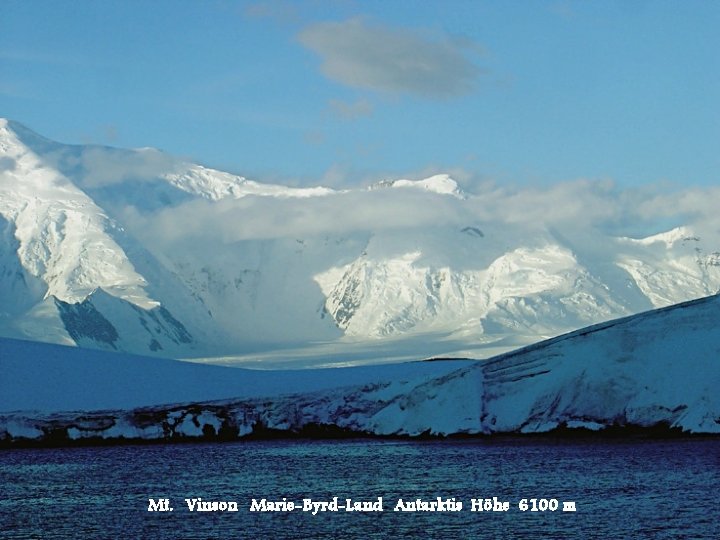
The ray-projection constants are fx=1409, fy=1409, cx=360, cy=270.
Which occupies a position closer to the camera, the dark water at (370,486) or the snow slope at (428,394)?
the dark water at (370,486)

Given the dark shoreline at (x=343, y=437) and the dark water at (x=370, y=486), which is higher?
the dark shoreline at (x=343, y=437)

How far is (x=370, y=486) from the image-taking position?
6072 centimetres

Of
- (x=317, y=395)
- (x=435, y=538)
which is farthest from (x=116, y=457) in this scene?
(x=435, y=538)

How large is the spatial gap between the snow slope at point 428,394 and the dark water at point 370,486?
7.08 feet

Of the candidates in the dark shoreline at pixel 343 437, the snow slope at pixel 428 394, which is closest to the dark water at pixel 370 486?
the dark shoreline at pixel 343 437

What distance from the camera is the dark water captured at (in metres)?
49.2

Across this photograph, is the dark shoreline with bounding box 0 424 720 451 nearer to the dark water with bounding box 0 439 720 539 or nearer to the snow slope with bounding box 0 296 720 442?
the snow slope with bounding box 0 296 720 442

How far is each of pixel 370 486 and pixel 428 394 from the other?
25.2 metres

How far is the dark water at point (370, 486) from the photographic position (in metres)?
49.2

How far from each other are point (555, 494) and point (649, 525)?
347 inches

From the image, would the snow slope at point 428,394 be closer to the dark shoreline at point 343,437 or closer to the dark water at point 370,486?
the dark shoreline at point 343,437

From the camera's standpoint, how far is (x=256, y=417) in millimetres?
92562

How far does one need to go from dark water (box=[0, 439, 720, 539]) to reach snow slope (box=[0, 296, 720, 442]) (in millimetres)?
2157

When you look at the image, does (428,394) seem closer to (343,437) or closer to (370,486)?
(343,437)
